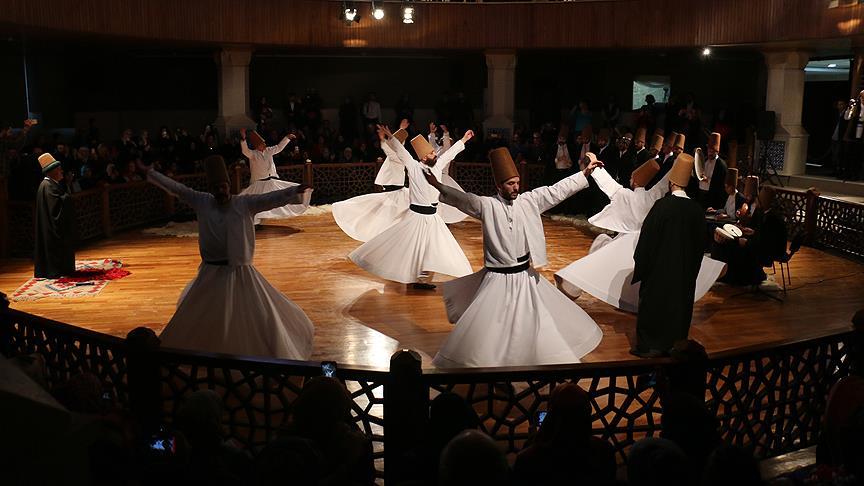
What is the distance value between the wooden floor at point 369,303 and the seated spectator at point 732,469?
3.67 metres

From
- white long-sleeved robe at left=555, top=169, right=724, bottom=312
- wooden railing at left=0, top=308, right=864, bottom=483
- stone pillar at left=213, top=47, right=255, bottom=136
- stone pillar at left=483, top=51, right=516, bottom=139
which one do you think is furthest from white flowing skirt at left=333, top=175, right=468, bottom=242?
stone pillar at left=483, top=51, right=516, bottom=139

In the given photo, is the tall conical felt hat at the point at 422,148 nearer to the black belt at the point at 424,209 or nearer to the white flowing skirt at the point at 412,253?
the black belt at the point at 424,209

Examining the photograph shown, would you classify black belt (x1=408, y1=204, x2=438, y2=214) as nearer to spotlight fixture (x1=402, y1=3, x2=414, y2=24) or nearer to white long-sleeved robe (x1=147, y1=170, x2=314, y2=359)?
white long-sleeved robe (x1=147, y1=170, x2=314, y2=359)

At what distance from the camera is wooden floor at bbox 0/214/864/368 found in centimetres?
792

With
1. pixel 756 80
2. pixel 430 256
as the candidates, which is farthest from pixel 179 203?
pixel 756 80

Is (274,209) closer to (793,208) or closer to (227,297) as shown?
(227,297)

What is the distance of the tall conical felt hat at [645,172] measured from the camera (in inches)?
341

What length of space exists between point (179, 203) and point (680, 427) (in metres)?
13.0

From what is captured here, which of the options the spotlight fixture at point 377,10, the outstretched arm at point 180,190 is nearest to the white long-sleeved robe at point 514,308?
the outstretched arm at point 180,190

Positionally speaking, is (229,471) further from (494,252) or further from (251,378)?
(494,252)

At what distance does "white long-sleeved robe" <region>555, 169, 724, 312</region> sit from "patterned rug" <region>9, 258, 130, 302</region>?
5.19 m

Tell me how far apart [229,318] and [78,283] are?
4481 mm

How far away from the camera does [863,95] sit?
14.1 metres

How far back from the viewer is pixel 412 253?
9.43 meters
